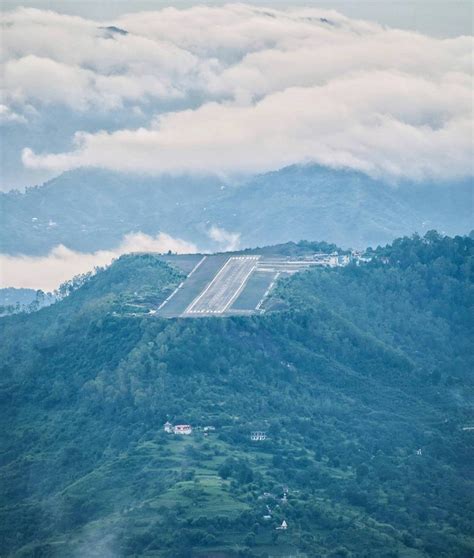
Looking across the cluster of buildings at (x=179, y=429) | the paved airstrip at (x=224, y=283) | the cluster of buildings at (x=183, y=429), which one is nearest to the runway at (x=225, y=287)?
the paved airstrip at (x=224, y=283)

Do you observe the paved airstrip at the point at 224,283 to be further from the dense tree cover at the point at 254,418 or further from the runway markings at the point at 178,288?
the dense tree cover at the point at 254,418

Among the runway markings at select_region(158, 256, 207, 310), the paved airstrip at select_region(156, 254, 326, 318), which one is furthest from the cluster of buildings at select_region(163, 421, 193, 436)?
the runway markings at select_region(158, 256, 207, 310)

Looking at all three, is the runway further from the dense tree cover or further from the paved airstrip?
the dense tree cover

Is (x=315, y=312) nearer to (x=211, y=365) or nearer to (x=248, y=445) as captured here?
(x=211, y=365)

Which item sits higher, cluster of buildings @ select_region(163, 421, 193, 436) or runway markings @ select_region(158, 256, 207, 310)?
cluster of buildings @ select_region(163, 421, 193, 436)

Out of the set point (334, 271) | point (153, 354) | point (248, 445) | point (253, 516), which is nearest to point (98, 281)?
point (334, 271)
